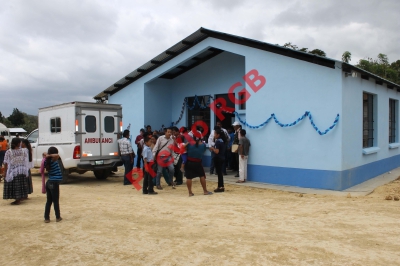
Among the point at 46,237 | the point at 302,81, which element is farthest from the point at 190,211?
the point at 302,81

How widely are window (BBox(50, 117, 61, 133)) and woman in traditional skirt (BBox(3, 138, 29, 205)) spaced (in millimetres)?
3339

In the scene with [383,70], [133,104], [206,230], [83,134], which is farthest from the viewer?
[383,70]

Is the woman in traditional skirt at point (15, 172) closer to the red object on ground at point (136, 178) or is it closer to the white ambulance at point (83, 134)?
the white ambulance at point (83, 134)

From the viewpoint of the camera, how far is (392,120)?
14.0 m

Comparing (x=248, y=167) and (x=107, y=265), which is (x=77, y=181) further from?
(x=107, y=265)

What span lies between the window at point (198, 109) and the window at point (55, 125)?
5.26 m

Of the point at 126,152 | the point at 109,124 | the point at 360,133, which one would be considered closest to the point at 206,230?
the point at 126,152

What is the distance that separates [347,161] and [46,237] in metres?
7.38

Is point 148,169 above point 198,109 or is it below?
below

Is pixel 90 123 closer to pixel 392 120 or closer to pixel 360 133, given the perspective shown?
pixel 360 133

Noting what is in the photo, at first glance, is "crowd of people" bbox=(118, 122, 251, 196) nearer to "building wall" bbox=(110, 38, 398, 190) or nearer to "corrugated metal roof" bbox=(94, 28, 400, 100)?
"building wall" bbox=(110, 38, 398, 190)

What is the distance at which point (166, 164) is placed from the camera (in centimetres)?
1001

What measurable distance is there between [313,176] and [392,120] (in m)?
6.71

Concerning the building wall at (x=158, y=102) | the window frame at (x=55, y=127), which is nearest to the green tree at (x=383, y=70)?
the building wall at (x=158, y=102)
